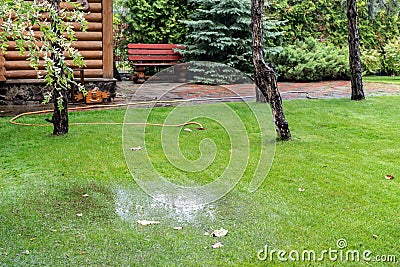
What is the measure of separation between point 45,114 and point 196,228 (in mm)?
4045

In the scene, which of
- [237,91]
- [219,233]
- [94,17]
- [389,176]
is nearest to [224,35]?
[237,91]

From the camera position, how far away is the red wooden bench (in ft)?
35.1

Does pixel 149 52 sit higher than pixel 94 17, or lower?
lower

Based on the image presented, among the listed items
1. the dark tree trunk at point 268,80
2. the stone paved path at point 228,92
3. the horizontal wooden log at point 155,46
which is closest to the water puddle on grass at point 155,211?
the dark tree trunk at point 268,80

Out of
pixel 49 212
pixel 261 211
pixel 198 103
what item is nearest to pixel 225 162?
pixel 261 211

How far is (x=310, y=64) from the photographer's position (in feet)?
33.8

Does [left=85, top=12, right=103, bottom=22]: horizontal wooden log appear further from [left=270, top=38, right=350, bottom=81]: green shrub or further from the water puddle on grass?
the water puddle on grass

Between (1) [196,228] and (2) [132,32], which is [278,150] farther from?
(2) [132,32]

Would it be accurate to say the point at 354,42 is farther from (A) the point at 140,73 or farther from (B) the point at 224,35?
(A) the point at 140,73

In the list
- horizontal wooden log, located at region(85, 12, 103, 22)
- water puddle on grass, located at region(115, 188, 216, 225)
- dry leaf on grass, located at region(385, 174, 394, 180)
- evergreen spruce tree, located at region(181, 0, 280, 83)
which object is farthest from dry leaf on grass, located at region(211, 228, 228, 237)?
evergreen spruce tree, located at region(181, 0, 280, 83)

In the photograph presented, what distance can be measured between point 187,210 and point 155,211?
20cm

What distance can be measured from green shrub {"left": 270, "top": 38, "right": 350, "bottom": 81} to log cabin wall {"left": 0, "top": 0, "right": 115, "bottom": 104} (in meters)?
4.68

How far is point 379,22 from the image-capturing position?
13648mm

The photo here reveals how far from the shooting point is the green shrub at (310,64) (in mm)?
10375
